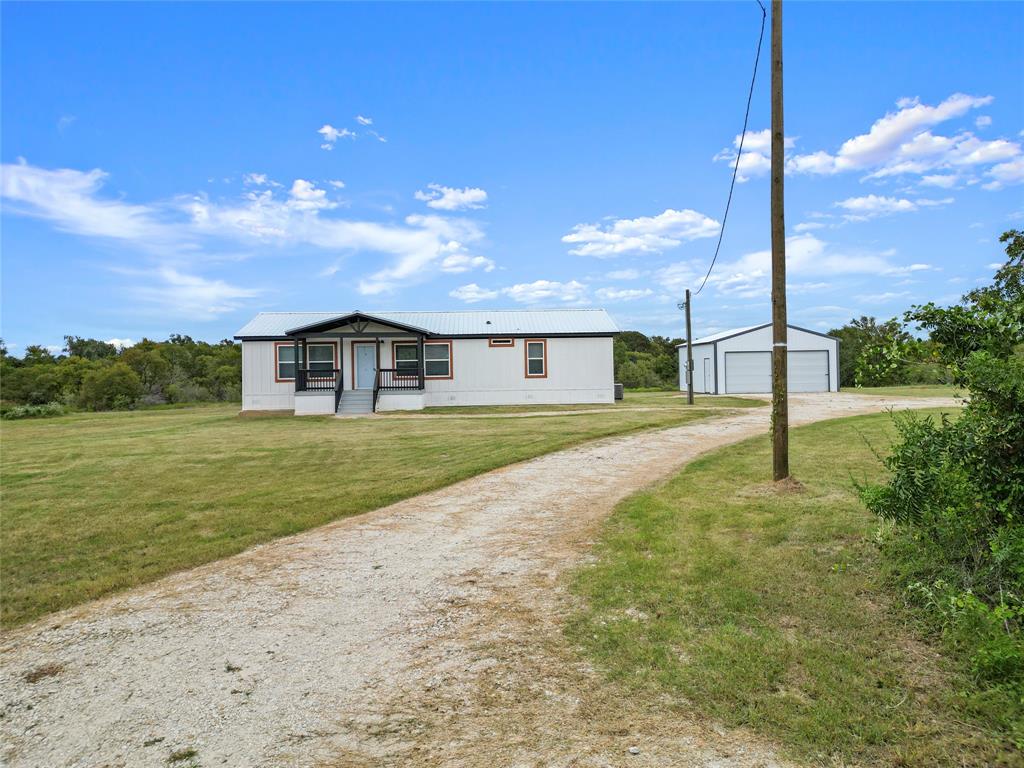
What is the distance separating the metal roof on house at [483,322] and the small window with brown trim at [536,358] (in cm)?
43

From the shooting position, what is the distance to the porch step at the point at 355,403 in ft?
72.3

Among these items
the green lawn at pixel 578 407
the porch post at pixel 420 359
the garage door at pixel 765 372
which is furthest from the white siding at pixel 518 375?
the garage door at pixel 765 372

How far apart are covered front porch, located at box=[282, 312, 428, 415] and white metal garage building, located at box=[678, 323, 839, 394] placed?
15.1 meters

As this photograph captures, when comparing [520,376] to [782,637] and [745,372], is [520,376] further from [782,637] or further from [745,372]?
[782,637]

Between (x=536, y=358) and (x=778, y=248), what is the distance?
56.3 ft

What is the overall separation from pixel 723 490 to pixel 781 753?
5320 millimetres

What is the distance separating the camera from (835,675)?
10.4 ft

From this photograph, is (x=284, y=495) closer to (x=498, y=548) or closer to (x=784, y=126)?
(x=498, y=548)

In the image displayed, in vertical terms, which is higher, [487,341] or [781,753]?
[487,341]

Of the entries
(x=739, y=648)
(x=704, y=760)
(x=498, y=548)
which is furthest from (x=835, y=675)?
(x=498, y=548)

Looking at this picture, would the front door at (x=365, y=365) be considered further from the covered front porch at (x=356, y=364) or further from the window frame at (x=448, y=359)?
the window frame at (x=448, y=359)

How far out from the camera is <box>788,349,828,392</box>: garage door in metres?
29.7

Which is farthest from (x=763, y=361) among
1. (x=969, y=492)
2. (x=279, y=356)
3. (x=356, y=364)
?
(x=969, y=492)

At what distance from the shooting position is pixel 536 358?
81.3 feet
